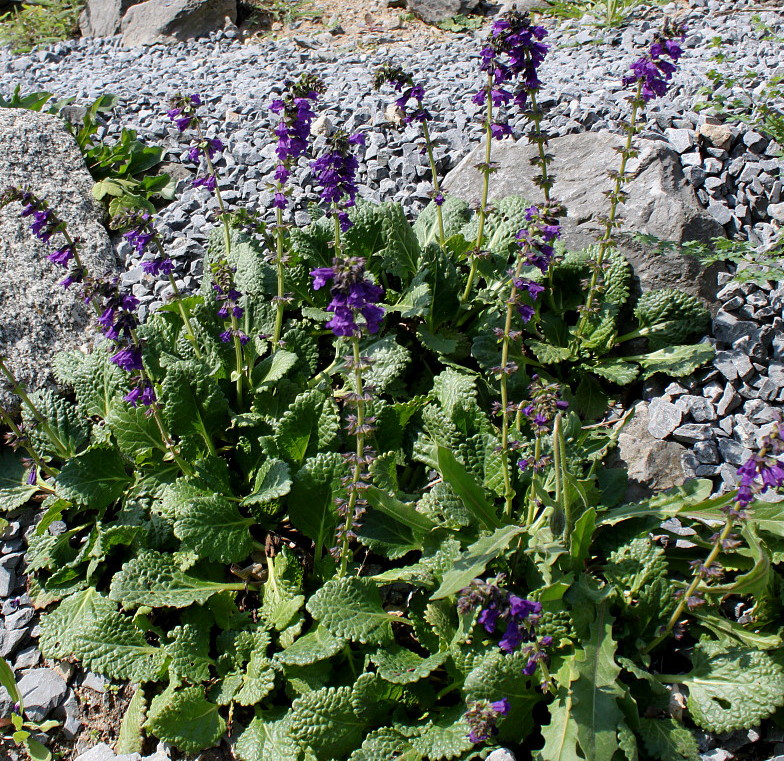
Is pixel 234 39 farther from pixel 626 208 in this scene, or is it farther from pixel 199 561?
pixel 199 561

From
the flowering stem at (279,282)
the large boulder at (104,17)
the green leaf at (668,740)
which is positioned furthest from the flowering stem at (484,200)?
the large boulder at (104,17)

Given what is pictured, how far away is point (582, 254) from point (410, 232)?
0.99 m

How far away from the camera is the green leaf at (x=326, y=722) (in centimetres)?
264

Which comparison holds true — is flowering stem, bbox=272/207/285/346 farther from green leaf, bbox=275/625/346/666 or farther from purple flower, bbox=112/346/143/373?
green leaf, bbox=275/625/346/666

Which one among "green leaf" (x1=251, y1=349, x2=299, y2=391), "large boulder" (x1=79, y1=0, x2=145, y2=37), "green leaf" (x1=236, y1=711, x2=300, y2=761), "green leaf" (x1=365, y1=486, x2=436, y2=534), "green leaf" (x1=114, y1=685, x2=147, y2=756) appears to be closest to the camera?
"green leaf" (x1=236, y1=711, x2=300, y2=761)

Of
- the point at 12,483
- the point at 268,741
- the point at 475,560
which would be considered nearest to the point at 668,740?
the point at 475,560

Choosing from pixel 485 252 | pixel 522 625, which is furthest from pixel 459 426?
pixel 522 625

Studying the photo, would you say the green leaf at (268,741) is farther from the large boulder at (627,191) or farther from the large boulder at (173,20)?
the large boulder at (173,20)

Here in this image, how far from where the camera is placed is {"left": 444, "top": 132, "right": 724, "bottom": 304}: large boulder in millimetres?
4125

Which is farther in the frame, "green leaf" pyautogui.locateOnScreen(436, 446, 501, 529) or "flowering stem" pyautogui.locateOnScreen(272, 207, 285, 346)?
"flowering stem" pyautogui.locateOnScreen(272, 207, 285, 346)

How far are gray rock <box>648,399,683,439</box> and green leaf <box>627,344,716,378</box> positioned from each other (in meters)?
0.17

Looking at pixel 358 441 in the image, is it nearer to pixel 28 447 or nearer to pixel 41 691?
pixel 28 447

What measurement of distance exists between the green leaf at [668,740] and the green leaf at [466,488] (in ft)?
3.02

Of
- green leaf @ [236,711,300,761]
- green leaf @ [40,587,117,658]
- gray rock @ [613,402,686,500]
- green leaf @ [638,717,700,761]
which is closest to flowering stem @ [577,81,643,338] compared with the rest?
gray rock @ [613,402,686,500]
